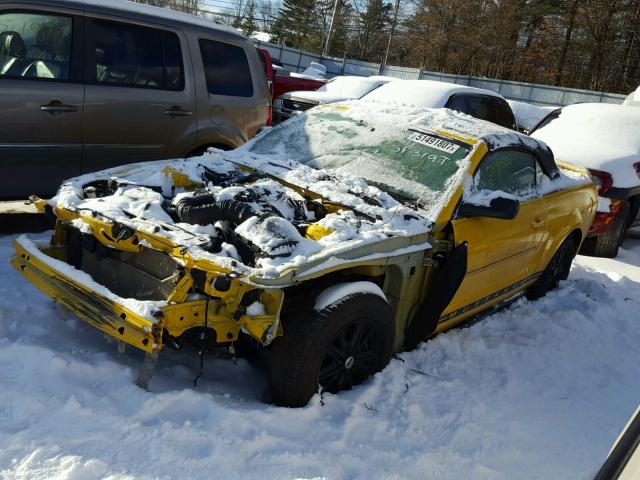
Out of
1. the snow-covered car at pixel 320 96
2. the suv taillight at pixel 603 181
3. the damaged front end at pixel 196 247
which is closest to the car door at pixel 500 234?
the damaged front end at pixel 196 247

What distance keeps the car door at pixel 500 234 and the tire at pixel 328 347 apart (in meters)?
0.78

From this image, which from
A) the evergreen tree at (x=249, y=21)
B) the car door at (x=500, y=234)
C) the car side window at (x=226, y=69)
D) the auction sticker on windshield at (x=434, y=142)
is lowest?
the car door at (x=500, y=234)

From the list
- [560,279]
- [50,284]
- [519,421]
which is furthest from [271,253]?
[560,279]

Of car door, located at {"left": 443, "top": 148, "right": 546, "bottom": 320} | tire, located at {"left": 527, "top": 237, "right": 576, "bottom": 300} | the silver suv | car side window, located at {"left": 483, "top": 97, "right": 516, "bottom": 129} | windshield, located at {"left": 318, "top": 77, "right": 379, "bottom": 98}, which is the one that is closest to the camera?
car door, located at {"left": 443, "top": 148, "right": 546, "bottom": 320}

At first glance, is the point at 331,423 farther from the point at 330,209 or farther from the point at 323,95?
the point at 323,95

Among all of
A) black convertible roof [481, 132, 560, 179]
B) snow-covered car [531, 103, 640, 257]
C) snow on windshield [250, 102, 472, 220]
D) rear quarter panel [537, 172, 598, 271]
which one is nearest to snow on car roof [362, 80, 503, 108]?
snow-covered car [531, 103, 640, 257]

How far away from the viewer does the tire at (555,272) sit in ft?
17.3

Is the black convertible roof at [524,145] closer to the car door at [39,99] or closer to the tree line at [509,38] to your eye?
the car door at [39,99]

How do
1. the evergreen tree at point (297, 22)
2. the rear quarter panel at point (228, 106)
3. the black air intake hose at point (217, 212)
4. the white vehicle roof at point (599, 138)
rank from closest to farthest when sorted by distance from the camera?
1. the black air intake hose at point (217, 212)
2. the rear quarter panel at point (228, 106)
3. the white vehicle roof at point (599, 138)
4. the evergreen tree at point (297, 22)

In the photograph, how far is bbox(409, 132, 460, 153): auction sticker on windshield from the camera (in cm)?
406

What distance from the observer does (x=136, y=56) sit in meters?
5.38

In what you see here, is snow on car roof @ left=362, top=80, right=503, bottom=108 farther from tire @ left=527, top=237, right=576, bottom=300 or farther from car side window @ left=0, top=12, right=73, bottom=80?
car side window @ left=0, top=12, right=73, bottom=80

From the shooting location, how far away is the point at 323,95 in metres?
11.1

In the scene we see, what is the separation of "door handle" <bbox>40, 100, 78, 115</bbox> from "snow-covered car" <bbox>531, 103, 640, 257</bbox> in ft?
18.6
